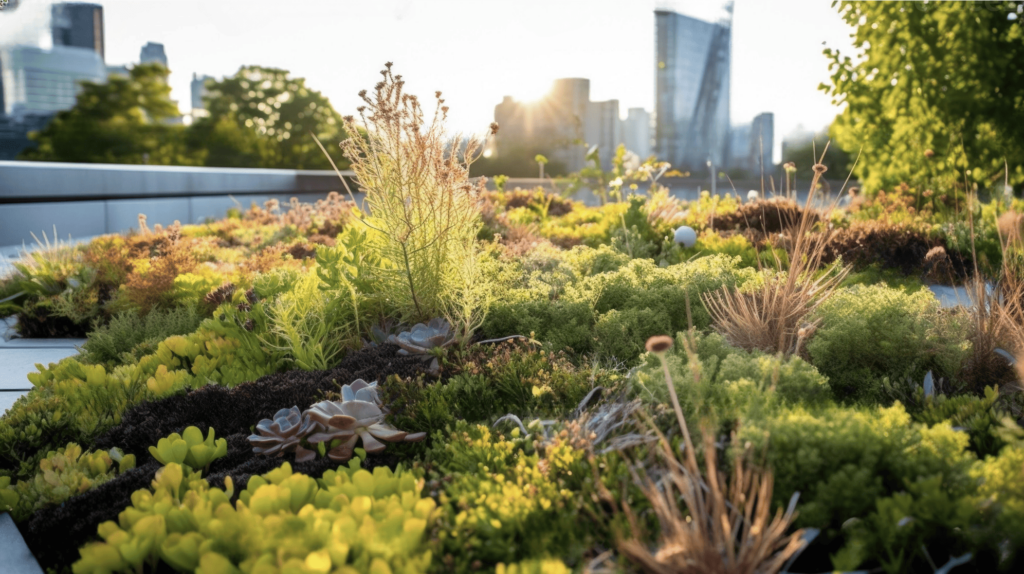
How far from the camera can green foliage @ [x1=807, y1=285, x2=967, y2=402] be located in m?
2.60

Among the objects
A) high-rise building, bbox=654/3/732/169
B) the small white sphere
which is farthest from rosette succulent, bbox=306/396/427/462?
high-rise building, bbox=654/3/732/169

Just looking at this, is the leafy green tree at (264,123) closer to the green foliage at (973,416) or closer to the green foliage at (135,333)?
the green foliage at (135,333)

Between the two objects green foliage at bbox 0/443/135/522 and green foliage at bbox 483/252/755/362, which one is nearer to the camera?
green foliage at bbox 0/443/135/522

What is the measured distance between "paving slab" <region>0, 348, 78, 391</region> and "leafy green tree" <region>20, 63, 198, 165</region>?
85.7 feet

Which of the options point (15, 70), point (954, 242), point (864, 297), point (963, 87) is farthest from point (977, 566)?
point (15, 70)

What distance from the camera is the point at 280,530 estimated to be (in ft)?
4.99

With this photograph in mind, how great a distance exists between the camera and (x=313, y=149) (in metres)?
26.9

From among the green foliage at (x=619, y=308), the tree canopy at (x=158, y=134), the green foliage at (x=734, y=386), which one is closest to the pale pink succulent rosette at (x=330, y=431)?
the green foliage at (x=734, y=386)

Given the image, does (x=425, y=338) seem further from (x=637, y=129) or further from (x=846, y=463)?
(x=637, y=129)

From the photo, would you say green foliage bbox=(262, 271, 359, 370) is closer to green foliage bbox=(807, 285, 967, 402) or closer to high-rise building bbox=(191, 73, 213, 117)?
green foliage bbox=(807, 285, 967, 402)

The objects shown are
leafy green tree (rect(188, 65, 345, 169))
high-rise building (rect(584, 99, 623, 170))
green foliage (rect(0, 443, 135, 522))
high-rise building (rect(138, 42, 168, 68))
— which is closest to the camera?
green foliage (rect(0, 443, 135, 522))

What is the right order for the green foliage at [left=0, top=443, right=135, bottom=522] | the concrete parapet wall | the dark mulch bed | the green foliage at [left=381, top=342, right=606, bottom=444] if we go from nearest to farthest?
the dark mulch bed, the green foliage at [left=0, top=443, right=135, bottom=522], the green foliage at [left=381, top=342, right=606, bottom=444], the concrete parapet wall

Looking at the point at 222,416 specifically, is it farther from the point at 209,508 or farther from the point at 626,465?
the point at 626,465

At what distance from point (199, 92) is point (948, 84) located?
33707mm
